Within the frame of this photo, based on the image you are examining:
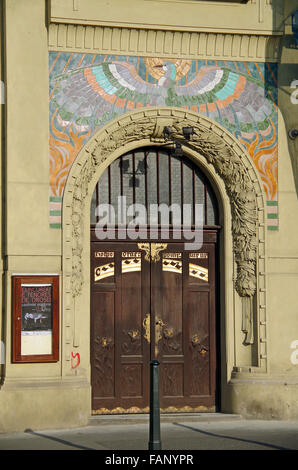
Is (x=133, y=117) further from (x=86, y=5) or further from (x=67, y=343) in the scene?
(x=67, y=343)

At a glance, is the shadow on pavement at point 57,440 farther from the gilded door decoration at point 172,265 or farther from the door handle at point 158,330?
the gilded door decoration at point 172,265

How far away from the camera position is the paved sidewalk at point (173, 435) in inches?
496

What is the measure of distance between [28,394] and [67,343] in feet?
3.39

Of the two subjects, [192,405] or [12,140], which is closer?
[12,140]

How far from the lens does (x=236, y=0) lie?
1521 centimetres

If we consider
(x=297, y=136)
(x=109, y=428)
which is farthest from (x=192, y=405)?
(x=297, y=136)

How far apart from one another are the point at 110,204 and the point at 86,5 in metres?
3.31

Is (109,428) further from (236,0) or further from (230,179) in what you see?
(236,0)

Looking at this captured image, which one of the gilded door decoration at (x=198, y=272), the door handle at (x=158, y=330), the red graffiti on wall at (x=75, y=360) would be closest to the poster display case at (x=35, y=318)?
the red graffiti on wall at (x=75, y=360)

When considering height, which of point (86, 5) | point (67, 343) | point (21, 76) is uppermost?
point (86, 5)

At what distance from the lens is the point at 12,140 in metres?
14.5

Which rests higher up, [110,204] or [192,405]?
[110,204]

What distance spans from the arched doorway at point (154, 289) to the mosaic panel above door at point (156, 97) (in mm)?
904

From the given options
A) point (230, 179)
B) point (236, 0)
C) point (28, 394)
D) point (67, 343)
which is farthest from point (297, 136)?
point (28, 394)
